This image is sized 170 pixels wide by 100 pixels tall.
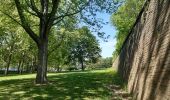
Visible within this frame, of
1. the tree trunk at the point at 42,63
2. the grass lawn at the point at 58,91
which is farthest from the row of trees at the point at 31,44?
the grass lawn at the point at 58,91

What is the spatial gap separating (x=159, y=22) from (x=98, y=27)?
1501cm

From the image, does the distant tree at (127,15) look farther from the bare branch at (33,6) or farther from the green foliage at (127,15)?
the bare branch at (33,6)

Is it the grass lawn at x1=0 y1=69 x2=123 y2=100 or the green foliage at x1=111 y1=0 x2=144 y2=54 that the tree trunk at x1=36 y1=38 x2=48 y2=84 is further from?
the green foliage at x1=111 y1=0 x2=144 y2=54

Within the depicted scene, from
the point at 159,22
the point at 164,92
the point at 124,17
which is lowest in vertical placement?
the point at 164,92

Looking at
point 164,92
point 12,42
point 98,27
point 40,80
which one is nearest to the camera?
point 164,92

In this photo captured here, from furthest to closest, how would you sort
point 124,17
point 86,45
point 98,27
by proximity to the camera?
point 86,45 < point 124,17 < point 98,27

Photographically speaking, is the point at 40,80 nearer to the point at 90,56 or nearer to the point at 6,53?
the point at 6,53

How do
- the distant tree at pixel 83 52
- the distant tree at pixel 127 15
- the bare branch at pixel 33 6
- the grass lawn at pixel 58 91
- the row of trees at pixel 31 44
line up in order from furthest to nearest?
the distant tree at pixel 83 52
the distant tree at pixel 127 15
the row of trees at pixel 31 44
the bare branch at pixel 33 6
the grass lawn at pixel 58 91

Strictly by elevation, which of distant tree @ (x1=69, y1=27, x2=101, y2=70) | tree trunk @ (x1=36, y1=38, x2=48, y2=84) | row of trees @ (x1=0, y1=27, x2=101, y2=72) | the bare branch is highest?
distant tree @ (x1=69, y1=27, x2=101, y2=70)

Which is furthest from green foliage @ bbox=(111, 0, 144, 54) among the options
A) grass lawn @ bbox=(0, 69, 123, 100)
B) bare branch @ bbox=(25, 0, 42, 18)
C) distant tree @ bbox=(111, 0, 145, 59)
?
grass lawn @ bbox=(0, 69, 123, 100)

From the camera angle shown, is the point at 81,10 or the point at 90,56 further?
the point at 90,56

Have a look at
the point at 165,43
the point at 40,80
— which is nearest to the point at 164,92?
the point at 165,43

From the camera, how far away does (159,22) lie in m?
8.52

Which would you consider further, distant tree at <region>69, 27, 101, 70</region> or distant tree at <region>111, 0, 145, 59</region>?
distant tree at <region>69, 27, 101, 70</region>
